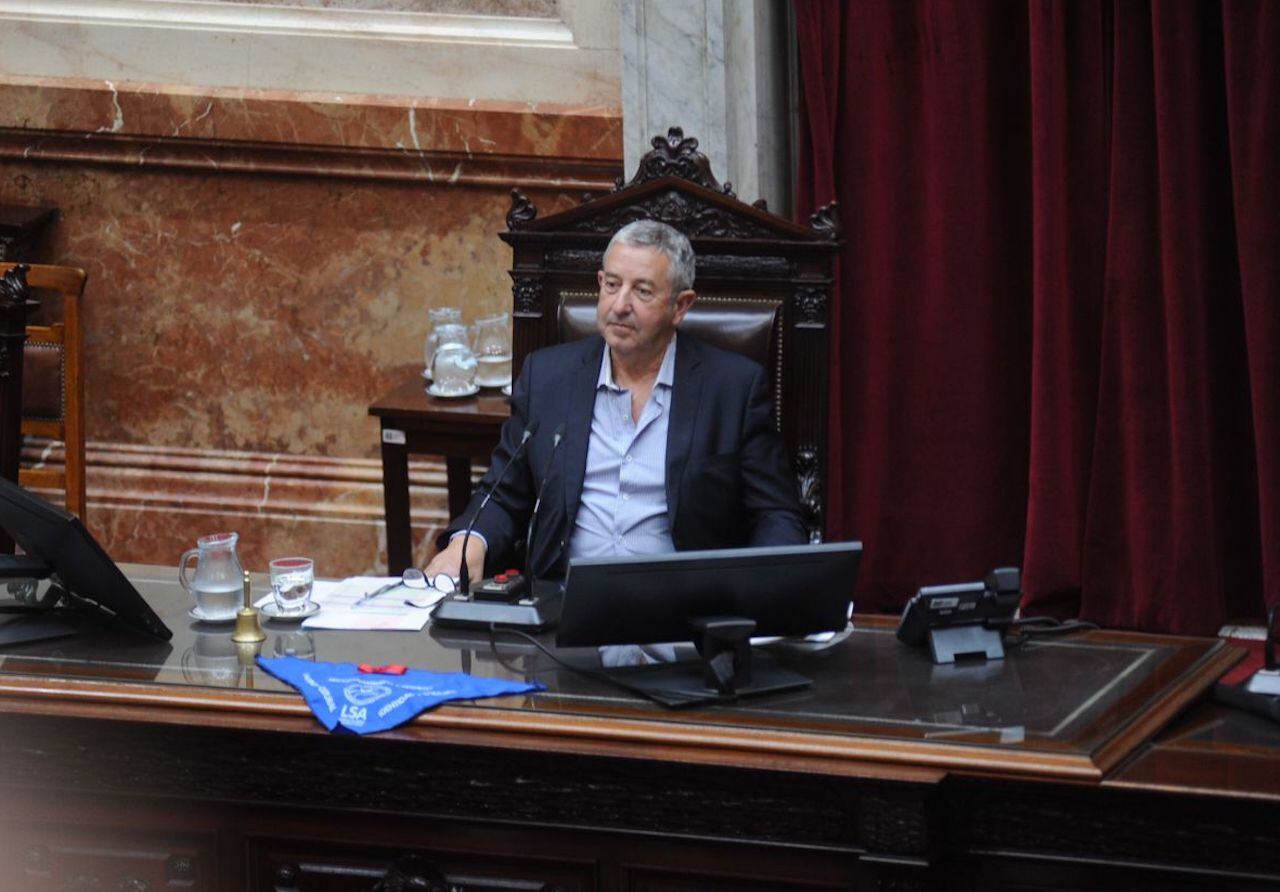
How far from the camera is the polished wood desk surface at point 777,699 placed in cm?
255

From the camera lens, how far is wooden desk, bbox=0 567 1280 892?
8.26 ft

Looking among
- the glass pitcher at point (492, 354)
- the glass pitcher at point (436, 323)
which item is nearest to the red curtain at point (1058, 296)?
the glass pitcher at point (492, 354)

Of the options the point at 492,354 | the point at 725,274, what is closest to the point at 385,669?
the point at 725,274

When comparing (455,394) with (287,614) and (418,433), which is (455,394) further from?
(287,614)

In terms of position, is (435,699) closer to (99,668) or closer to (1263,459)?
(99,668)

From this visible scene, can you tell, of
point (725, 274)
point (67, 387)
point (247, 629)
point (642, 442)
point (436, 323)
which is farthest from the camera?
point (436, 323)

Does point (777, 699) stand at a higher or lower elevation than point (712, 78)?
lower

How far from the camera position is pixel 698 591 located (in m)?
2.74

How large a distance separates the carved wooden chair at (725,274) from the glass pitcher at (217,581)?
104 centimetres

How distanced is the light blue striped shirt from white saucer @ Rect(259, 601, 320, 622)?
655 millimetres

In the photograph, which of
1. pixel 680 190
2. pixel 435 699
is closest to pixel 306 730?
pixel 435 699

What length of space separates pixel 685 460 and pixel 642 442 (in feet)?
0.35

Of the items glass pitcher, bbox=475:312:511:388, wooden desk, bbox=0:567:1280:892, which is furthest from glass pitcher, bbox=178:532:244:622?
glass pitcher, bbox=475:312:511:388

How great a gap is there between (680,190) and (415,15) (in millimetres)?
1661
